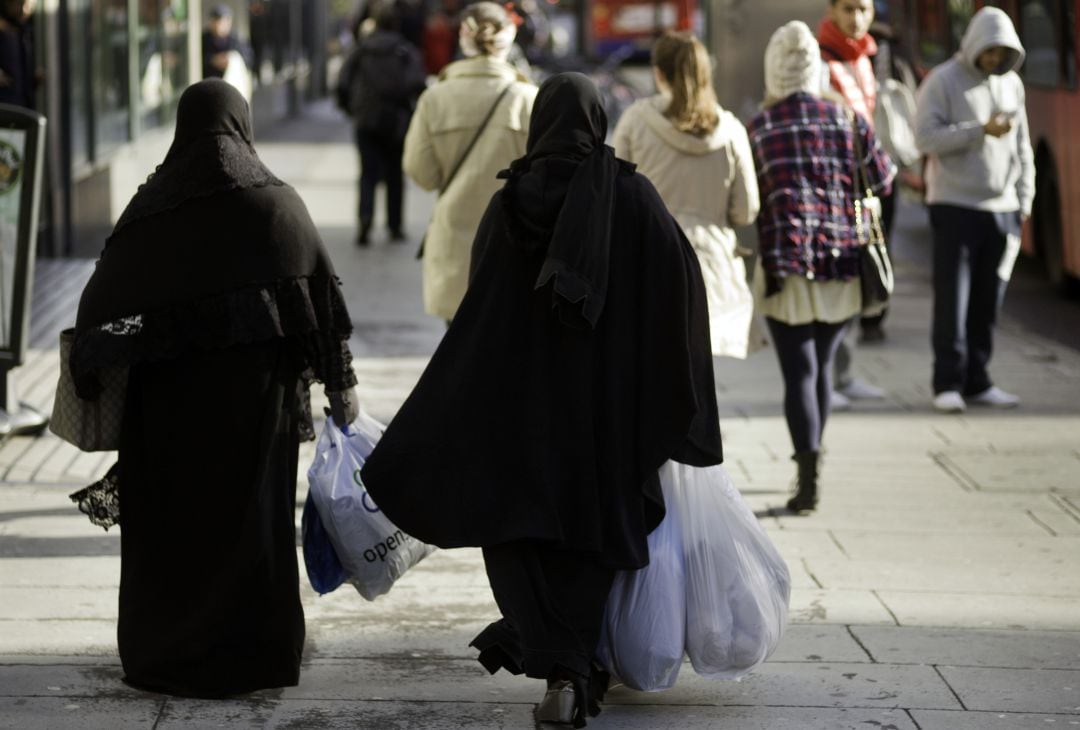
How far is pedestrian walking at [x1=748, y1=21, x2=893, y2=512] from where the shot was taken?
717cm

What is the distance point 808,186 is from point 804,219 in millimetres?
119

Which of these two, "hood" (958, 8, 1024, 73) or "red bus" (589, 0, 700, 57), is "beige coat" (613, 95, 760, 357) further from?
"red bus" (589, 0, 700, 57)

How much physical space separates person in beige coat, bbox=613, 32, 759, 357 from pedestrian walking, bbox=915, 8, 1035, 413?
6.96ft

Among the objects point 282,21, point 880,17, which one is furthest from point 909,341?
point 282,21

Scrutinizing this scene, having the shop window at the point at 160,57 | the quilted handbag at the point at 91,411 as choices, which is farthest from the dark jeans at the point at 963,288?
the shop window at the point at 160,57

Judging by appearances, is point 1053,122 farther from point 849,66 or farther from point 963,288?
point 849,66

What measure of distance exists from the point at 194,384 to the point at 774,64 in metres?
2.97

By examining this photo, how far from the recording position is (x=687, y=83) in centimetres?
690


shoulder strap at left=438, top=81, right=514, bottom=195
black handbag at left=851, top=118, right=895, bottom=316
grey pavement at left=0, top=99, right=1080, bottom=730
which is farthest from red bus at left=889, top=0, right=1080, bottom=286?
shoulder strap at left=438, top=81, right=514, bottom=195

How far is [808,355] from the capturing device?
23.8ft

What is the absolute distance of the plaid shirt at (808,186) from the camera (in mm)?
7172

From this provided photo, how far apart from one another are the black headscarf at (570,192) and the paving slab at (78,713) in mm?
1426

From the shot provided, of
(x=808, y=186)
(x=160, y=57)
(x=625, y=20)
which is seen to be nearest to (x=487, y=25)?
(x=808, y=186)

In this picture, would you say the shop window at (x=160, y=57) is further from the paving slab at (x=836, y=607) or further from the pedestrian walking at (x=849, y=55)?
the paving slab at (x=836, y=607)
